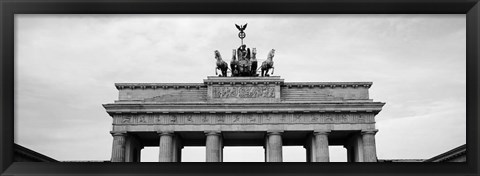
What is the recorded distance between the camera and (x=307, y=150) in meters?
33.9

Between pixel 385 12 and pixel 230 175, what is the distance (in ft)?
5.91

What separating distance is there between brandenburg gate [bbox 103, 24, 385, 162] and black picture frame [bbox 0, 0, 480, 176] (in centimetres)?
2591

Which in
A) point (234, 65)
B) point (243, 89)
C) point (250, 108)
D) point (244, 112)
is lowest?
point (244, 112)

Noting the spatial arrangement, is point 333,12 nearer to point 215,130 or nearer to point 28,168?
point 28,168

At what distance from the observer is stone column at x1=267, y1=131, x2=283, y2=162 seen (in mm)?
29938

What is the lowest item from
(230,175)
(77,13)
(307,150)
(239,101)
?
(230,175)

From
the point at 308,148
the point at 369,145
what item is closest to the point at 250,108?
the point at 308,148

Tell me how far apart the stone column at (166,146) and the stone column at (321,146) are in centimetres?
827

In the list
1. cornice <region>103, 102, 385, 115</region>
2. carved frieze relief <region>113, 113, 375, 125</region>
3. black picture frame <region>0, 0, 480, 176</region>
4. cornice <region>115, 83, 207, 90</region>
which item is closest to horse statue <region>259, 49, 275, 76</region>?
cornice <region>103, 102, 385, 115</region>

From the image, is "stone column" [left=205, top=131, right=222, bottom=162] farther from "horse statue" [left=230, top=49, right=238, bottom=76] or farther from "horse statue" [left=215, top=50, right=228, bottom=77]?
"horse statue" [left=230, top=49, right=238, bottom=76]

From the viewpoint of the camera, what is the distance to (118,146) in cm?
3005

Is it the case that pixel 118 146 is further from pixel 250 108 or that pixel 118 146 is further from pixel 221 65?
pixel 250 108

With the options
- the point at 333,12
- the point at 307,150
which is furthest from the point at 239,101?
the point at 333,12

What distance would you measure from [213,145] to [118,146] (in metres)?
5.35
